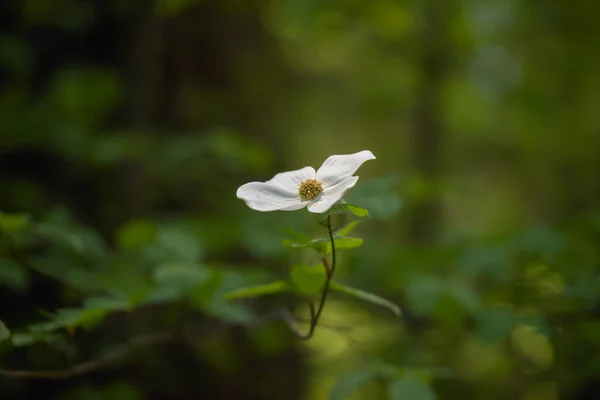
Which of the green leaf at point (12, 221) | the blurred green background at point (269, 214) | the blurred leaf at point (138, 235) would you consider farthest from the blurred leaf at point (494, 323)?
the green leaf at point (12, 221)

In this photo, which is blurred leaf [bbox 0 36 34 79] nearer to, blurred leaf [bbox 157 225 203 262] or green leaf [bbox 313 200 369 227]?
blurred leaf [bbox 157 225 203 262]

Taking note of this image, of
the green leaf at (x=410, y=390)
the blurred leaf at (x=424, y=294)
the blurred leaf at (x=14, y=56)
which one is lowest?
the green leaf at (x=410, y=390)

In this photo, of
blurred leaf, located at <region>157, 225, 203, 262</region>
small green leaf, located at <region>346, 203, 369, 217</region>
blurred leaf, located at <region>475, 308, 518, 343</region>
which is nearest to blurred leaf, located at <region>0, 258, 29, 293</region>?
blurred leaf, located at <region>157, 225, 203, 262</region>

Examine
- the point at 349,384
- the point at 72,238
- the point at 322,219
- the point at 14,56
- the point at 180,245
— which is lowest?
the point at 349,384

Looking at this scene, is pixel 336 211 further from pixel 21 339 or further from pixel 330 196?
pixel 21 339

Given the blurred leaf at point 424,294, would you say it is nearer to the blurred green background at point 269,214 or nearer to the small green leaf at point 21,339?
the blurred green background at point 269,214

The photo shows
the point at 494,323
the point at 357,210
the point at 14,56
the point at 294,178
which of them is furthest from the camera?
the point at 14,56

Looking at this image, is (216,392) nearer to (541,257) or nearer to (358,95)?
(541,257)

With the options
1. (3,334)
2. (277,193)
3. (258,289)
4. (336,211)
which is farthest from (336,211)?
(3,334)
